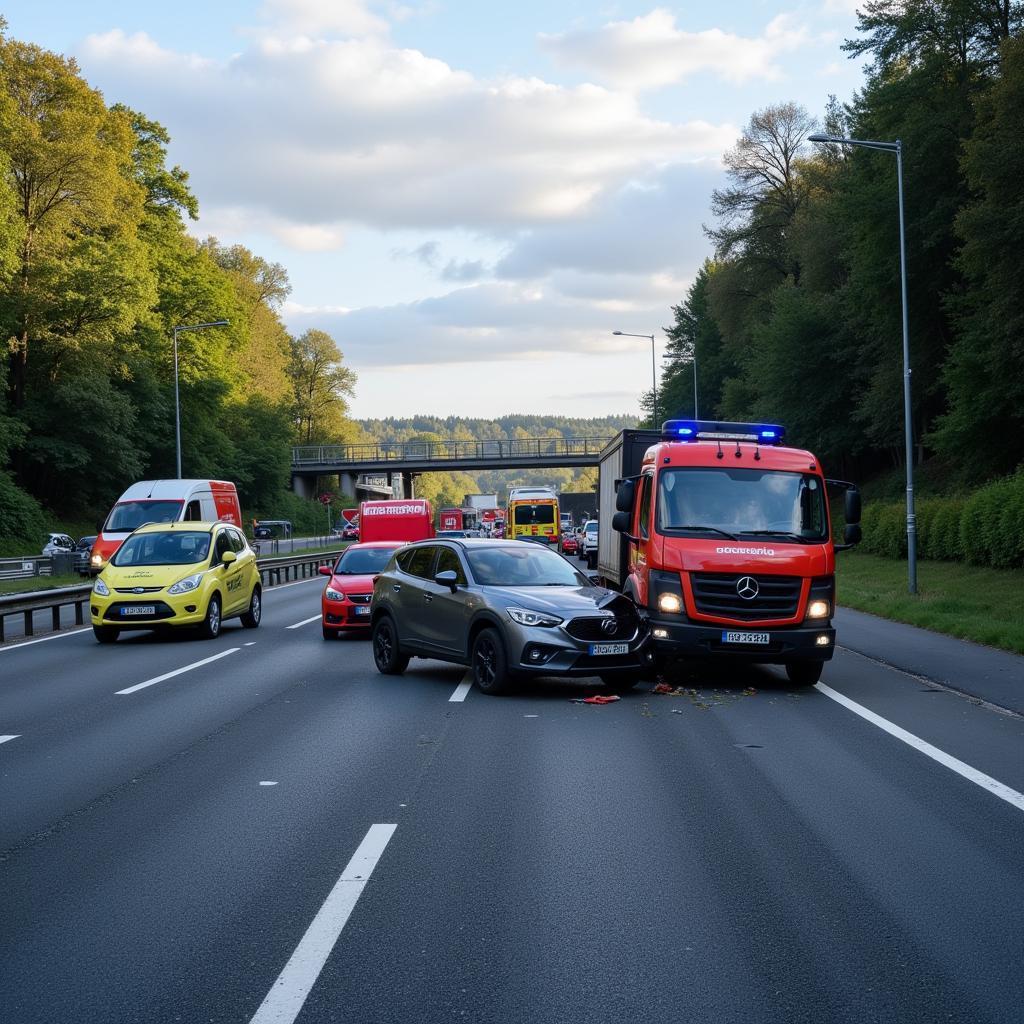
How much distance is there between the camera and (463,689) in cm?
1351

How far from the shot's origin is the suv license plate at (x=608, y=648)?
41.8ft

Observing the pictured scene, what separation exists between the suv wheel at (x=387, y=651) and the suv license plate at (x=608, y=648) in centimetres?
289

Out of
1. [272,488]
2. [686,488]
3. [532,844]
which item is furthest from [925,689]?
[272,488]

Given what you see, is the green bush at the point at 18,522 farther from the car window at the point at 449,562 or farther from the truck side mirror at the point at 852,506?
the truck side mirror at the point at 852,506

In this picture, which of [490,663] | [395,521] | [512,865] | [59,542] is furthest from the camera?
[59,542]

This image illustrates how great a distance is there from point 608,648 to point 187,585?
353 inches

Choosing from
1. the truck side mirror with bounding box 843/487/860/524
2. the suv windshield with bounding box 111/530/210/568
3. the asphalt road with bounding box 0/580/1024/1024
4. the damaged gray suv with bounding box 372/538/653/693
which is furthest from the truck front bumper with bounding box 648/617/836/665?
the suv windshield with bounding box 111/530/210/568

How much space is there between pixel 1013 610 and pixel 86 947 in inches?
758

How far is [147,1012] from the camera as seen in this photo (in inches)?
173

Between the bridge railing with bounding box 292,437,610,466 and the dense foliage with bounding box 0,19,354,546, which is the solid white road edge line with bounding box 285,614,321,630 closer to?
the dense foliage with bounding box 0,19,354,546

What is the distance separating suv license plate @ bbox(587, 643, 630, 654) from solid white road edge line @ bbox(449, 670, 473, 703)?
4.39 ft

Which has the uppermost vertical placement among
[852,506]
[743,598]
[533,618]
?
[852,506]

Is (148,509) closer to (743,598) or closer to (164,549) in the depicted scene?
(164,549)

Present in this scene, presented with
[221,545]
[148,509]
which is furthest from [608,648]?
[148,509]
